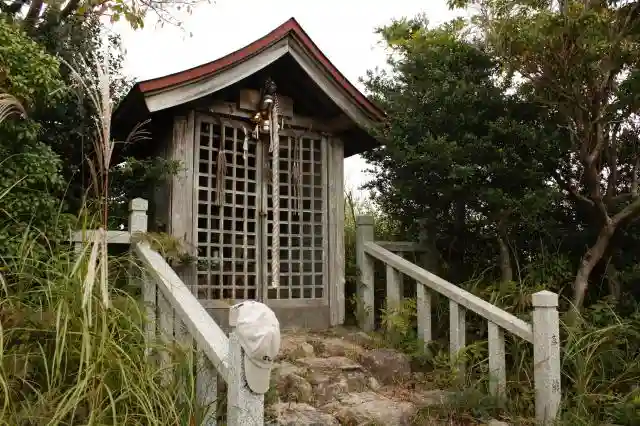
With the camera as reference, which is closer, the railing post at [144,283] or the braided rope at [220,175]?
the railing post at [144,283]

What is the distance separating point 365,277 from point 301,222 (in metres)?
0.93

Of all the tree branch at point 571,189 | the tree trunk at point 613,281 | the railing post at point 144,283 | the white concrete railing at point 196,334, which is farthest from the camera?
the tree branch at point 571,189

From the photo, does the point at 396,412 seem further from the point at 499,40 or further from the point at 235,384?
the point at 499,40

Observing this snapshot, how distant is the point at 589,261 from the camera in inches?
231

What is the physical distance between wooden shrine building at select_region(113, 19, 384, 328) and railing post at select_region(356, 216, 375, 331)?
0.67 feet

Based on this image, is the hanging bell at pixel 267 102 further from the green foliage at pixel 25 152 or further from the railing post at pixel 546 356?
the railing post at pixel 546 356

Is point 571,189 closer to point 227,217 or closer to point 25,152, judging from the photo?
point 227,217

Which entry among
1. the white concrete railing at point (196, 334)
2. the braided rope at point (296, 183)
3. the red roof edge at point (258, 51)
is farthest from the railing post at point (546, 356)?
the red roof edge at point (258, 51)

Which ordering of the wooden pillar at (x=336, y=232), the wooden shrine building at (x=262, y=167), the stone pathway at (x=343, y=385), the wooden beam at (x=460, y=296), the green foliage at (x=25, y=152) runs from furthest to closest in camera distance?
the wooden pillar at (x=336, y=232) → the wooden shrine building at (x=262, y=167) → the wooden beam at (x=460, y=296) → the green foliage at (x=25, y=152) → the stone pathway at (x=343, y=385)

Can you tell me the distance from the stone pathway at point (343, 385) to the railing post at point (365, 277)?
1.46ft

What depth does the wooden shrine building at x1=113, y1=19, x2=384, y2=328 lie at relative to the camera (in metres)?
5.74

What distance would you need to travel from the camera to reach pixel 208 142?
6.06 m

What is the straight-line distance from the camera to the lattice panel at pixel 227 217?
19.3ft

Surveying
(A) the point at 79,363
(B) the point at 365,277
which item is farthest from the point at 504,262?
(A) the point at 79,363
